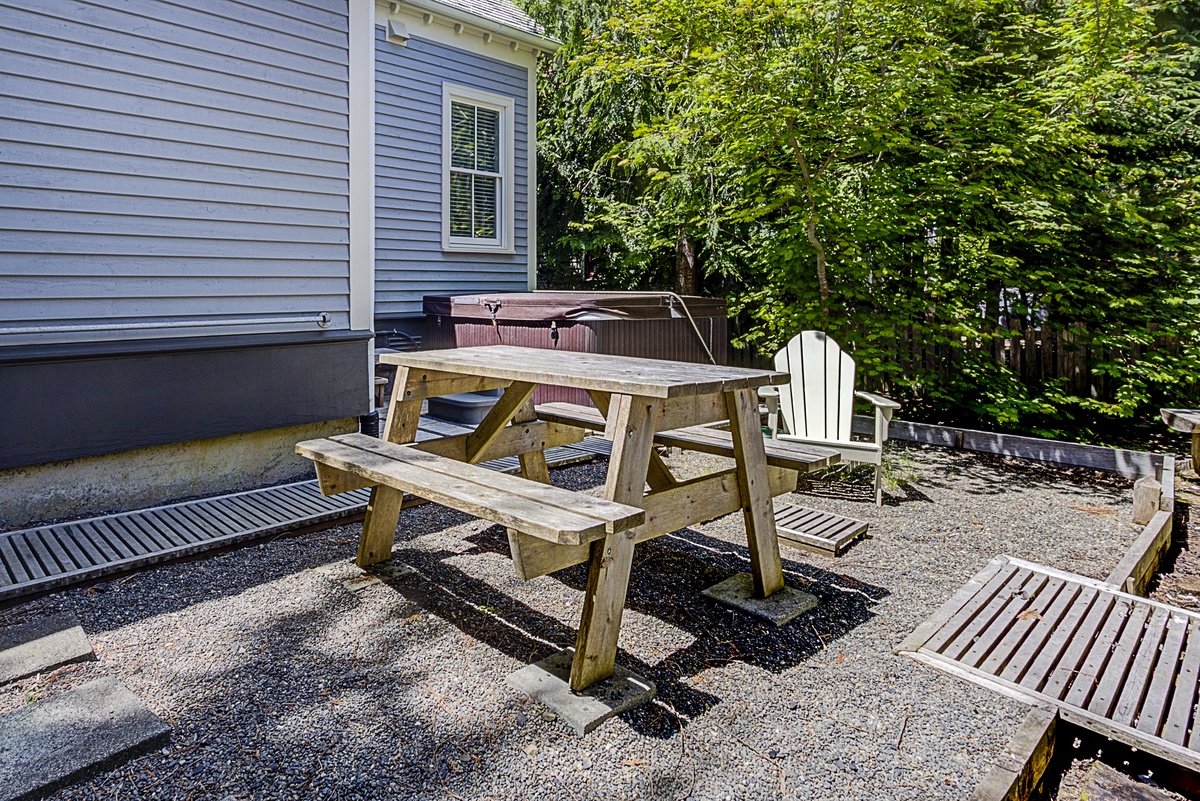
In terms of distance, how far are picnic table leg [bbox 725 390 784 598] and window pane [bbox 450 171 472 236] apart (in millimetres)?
5815

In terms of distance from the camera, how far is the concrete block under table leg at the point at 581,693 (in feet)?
6.29

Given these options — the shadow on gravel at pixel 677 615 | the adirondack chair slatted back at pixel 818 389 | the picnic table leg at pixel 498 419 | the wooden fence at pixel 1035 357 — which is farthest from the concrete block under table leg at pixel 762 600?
the wooden fence at pixel 1035 357

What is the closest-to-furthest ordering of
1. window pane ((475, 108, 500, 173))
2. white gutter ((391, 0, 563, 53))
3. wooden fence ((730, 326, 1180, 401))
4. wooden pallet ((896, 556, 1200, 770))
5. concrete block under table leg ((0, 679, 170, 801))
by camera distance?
concrete block under table leg ((0, 679, 170, 801)), wooden pallet ((896, 556, 1200, 770)), wooden fence ((730, 326, 1180, 401)), white gutter ((391, 0, 563, 53)), window pane ((475, 108, 500, 173))

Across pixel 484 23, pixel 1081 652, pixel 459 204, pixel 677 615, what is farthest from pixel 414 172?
pixel 1081 652

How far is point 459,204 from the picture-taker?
769 cm

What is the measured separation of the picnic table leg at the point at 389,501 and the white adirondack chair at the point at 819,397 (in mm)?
2201

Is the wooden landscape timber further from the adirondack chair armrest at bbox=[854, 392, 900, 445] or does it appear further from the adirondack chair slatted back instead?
the adirondack chair armrest at bbox=[854, 392, 900, 445]

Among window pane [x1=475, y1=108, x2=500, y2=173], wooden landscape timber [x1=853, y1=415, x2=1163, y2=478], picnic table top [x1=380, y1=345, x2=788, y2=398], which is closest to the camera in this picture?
picnic table top [x1=380, y1=345, x2=788, y2=398]

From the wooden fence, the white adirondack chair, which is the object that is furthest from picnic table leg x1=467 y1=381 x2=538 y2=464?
the wooden fence

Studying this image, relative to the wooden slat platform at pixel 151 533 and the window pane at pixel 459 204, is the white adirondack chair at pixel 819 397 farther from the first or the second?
the window pane at pixel 459 204

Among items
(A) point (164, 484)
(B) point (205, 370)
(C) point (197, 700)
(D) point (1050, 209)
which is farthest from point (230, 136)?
(D) point (1050, 209)

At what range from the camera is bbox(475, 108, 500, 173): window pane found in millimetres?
7840

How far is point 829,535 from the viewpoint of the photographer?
3.29 meters

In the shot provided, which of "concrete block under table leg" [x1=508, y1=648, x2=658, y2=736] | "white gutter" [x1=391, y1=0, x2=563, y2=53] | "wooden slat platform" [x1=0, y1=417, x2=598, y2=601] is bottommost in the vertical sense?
"concrete block under table leg" [x1=508, y1=648, x2=658, y2=736]
